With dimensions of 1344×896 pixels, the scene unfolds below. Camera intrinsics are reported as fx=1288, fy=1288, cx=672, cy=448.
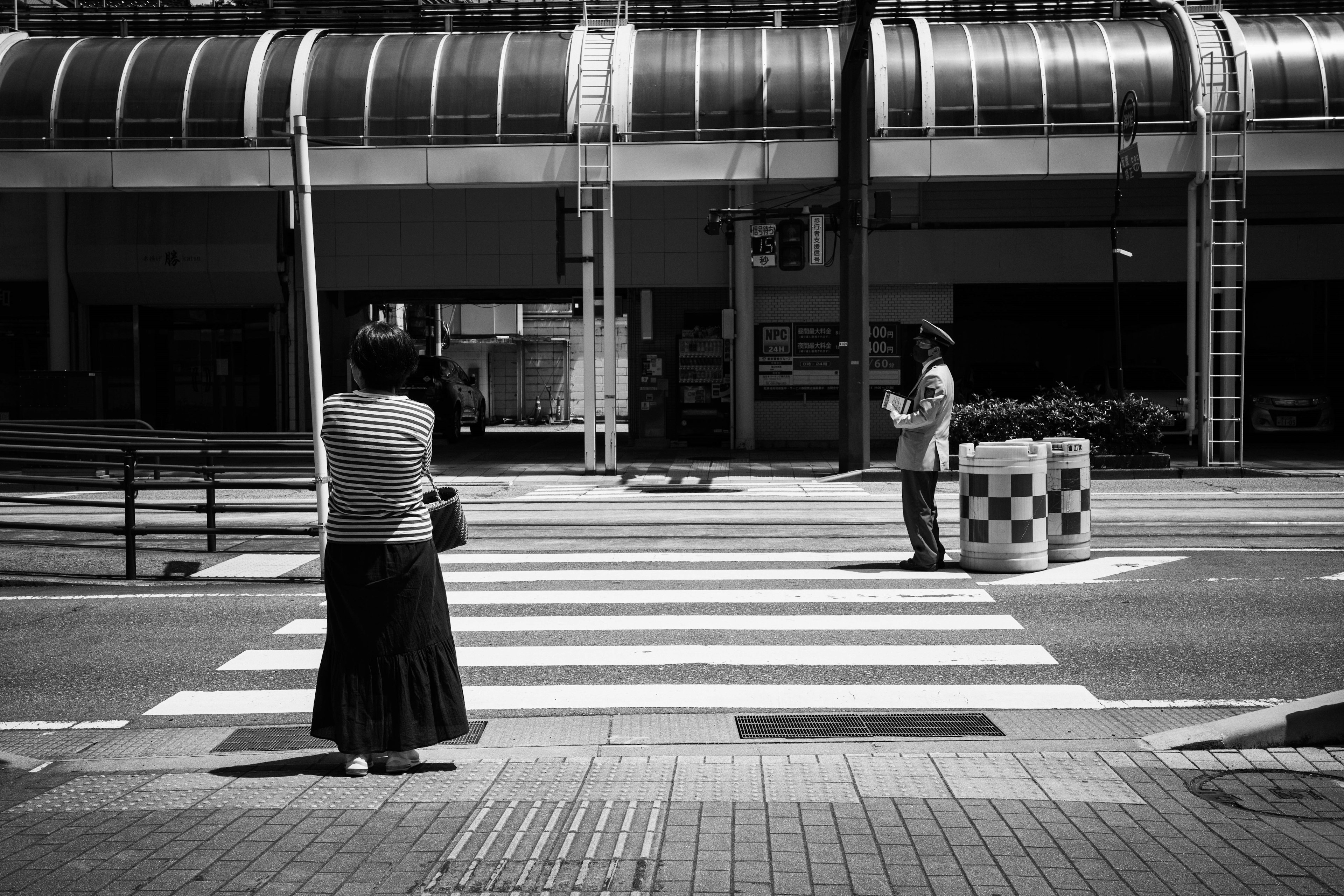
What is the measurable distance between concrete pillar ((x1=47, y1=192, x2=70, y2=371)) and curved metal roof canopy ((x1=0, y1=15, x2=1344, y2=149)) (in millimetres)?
3398

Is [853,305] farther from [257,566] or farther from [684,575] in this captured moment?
[257,566]

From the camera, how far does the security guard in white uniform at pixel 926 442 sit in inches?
381

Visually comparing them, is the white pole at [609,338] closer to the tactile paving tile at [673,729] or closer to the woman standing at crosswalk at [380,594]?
the tactile paving tile at [673,729]

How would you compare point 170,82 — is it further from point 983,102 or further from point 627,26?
point 983,102

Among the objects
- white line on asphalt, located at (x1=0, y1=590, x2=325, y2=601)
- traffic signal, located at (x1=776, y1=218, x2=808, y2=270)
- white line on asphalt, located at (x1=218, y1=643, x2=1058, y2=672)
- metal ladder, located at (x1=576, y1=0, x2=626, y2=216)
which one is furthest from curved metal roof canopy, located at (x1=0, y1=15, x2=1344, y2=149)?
white line on asphalt, located at (x1=218, y1=643, x2=1058, y2=672)

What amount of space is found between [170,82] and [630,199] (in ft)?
30.1

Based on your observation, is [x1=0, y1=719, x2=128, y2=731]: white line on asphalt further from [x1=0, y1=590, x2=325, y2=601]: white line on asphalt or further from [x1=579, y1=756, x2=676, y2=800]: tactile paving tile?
[x1=0, y1=590, x2=325, y2=601]: white line on asphalt

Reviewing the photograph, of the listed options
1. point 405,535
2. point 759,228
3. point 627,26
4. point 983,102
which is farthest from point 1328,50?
point 405,535

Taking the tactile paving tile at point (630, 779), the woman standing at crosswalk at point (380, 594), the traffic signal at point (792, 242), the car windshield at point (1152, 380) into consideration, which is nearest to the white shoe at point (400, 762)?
the woman standing at crosswalk at point (380, 594)

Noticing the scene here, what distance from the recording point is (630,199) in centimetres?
2722

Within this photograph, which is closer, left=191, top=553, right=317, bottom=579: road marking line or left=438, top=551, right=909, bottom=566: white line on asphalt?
left=191, top=553, right=317, bottom=579: road marking line

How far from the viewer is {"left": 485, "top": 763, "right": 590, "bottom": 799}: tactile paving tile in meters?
4.77

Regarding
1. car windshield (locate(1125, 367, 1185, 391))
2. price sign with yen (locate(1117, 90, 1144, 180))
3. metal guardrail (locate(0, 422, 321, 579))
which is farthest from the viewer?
car windshield (locate(1125, 367, 1185, 391))

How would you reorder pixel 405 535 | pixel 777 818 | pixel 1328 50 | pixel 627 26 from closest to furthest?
pixel 777 818 → pixel 405 535 → pixel 1328 50 → pixel 627 26
